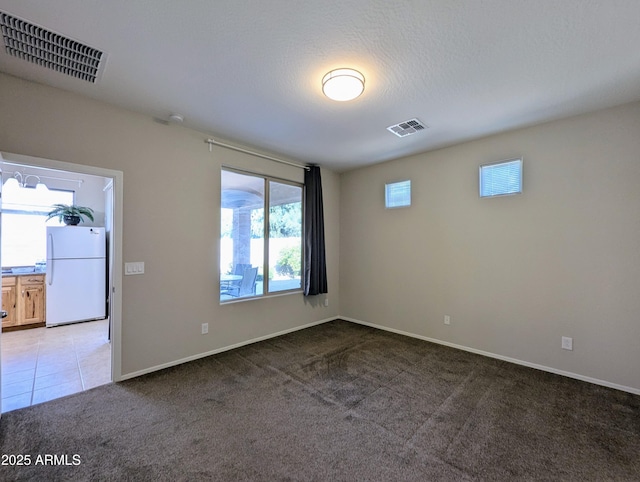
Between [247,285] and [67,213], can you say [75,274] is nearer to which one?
[67,213]

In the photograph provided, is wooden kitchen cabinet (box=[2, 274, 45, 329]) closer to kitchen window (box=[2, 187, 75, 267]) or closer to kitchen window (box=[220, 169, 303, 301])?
kitchen window (box=[2, 187, 75, 267])

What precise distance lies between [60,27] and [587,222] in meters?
4.61

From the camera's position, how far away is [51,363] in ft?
10.5

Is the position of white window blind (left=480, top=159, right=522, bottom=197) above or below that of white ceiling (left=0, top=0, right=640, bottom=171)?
below

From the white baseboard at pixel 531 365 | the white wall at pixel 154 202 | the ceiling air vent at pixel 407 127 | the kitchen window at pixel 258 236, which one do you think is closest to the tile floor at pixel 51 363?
the white wall at pixel 154 202

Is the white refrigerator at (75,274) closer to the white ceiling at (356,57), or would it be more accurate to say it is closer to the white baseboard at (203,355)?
the white baseboard at (203,355)

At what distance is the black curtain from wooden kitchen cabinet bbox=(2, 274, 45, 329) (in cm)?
433

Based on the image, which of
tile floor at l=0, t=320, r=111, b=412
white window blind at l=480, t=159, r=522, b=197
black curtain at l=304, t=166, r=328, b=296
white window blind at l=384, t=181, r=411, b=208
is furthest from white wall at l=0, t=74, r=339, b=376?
white window blind at l=480, t=159, r=522, b=197

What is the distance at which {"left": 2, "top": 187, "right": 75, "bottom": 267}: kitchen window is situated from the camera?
470cm

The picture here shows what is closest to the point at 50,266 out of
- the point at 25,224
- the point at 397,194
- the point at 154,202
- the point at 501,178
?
the point at 25,224

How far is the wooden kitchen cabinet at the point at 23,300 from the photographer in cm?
431

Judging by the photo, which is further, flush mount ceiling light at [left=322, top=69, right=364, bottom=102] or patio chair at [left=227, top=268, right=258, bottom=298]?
patio chair at [left=227, top=268, right=258, bottom=298]

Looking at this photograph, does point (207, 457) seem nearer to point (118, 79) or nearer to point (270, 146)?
point (118, 79)

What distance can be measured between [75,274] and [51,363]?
6.81 feet
